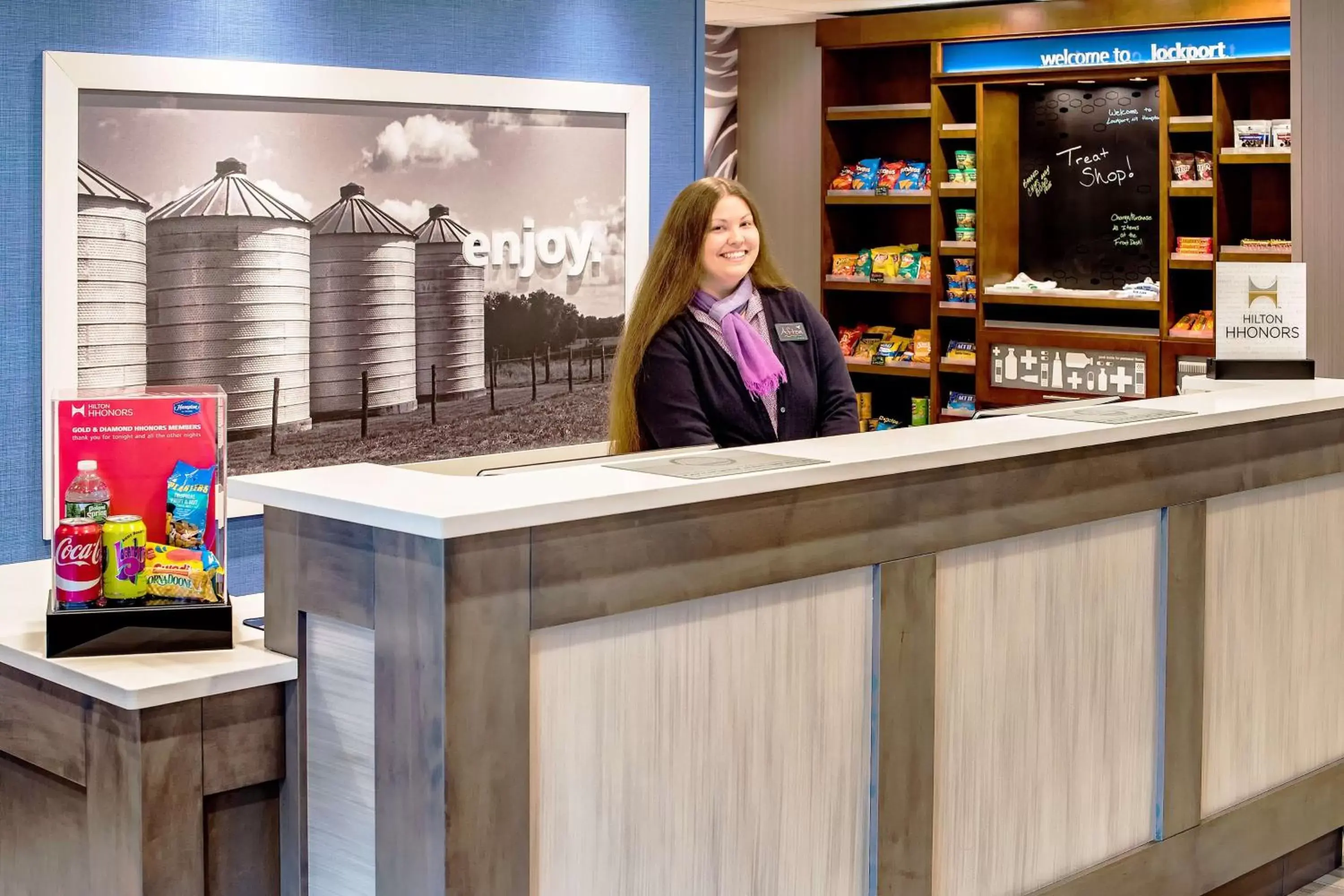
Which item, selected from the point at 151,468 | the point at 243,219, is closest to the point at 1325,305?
the point at 243,219

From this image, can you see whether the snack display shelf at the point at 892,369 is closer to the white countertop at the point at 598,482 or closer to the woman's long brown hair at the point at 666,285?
the woman's long brown hair at the point at 666,285

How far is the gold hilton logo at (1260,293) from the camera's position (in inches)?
154

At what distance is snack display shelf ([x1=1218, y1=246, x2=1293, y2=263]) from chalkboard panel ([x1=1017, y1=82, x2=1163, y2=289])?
0.60 meters

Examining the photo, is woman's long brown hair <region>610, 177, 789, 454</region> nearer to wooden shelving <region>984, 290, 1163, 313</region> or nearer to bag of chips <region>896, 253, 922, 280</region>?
wooden shelving <region>984, 290, 1163, 313</region>

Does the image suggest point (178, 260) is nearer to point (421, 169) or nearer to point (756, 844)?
point (421, 169)

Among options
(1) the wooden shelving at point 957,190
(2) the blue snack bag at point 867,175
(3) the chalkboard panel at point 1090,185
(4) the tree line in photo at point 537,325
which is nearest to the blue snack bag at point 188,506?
(4) the tree line in photo at point 537,325

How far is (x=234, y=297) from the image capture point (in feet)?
13.8

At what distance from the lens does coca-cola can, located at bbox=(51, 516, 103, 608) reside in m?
2.22

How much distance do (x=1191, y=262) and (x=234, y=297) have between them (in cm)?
440

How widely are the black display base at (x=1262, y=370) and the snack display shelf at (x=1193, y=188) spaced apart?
3.08m

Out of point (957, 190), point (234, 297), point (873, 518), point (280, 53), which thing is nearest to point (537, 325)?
point (234, 297)

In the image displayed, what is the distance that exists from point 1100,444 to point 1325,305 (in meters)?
2.53

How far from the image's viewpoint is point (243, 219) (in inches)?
166

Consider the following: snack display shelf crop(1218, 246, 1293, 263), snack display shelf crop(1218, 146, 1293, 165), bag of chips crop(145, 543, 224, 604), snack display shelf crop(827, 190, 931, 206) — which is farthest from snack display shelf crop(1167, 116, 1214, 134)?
bag of chips crop(145, 543, 224, 604)
